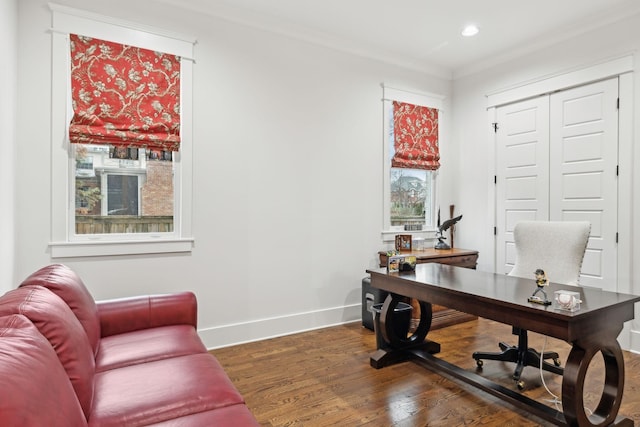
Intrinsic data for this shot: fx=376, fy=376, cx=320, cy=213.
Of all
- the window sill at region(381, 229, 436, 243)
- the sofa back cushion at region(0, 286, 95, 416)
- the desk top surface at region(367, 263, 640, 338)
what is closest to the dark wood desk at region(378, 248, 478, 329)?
the window sill at region(381, 229, 436, 243)

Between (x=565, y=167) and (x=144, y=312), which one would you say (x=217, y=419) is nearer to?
(x=144, y=312)

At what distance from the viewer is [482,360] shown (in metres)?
2.92

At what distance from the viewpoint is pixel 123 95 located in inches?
115

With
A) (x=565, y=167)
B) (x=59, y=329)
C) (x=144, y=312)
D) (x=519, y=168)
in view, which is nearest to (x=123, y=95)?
(x=144, y=312)

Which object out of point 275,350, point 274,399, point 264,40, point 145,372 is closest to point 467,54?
point 264,40

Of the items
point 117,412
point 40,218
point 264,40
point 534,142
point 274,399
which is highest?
point 264,40

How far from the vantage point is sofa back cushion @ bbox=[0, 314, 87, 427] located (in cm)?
81

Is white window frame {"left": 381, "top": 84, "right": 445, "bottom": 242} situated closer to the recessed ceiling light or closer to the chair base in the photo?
the recessed ceiling light

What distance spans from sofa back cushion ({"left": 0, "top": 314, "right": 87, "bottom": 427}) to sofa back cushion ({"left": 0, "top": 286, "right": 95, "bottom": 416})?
11 centimetres

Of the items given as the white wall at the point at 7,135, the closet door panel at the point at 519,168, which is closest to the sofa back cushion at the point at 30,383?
the white wall at the point at 7,135

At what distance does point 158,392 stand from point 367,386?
148 centimetres

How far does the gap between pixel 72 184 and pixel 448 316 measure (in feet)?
11.8

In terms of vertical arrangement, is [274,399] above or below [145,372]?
below

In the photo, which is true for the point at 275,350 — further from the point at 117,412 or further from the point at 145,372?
the point at 117,412
